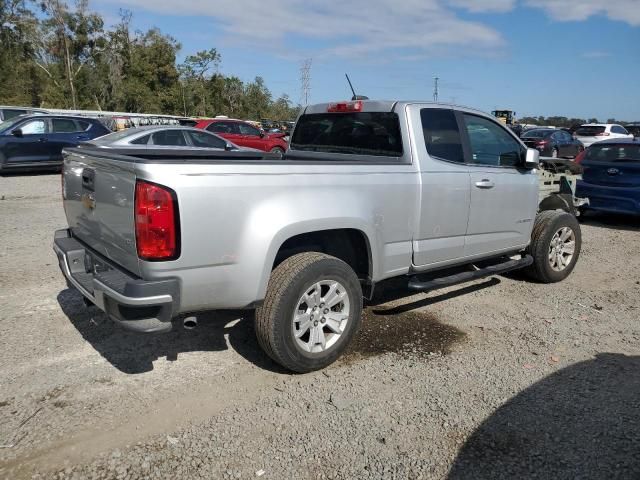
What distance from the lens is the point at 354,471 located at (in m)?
2.69

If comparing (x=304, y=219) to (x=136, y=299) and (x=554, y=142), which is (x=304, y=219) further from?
(x=554, y=142)

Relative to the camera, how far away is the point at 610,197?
8.73 metres

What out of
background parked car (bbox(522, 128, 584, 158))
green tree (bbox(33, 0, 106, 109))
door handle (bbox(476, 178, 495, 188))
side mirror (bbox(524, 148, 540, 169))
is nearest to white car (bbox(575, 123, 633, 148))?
background parked car (bbox(522, 128, 584, 158))

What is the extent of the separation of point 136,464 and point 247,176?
5.44 ft

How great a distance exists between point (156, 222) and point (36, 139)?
1290 centimetres

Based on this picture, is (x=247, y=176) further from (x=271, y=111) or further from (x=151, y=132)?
(x=271, y=111)

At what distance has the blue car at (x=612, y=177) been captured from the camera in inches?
335

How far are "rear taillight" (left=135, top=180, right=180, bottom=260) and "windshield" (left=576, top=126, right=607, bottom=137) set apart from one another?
2511 centimetres

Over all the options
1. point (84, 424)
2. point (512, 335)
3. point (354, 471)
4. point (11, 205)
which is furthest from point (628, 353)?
point (11, 205)

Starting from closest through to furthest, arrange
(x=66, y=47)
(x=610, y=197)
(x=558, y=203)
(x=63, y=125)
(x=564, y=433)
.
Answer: (x=564, y=433) → (x=558, y=203) → (x=610, y=197) → (x=63, y=125) → (x=66, y=47)

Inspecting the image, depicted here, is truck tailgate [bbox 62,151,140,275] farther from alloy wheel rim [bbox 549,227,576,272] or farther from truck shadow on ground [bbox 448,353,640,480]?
alloy wheel rim [bbox 549,227,576,272]

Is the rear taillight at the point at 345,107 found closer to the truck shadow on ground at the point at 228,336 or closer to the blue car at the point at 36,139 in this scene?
the truck shadow on ground at the point at 228,336

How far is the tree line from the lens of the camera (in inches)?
1797

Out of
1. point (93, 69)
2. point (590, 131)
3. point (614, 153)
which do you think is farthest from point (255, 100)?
point (614, 153)
